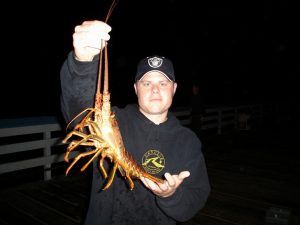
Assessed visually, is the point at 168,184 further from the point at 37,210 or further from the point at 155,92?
the point at 37,210

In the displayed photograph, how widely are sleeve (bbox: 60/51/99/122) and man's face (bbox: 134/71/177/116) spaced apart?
0.46 meters

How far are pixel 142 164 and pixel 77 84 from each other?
88cm

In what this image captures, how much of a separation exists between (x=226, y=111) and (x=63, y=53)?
3598 centimetres

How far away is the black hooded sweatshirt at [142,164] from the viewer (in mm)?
1907

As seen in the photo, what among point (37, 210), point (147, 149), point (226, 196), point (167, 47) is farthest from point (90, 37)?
point (167, 47)

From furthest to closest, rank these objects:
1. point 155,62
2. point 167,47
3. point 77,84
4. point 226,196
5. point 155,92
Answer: point 167,47 < point 226,196 < point 155,62 < point 155,92 < point 77,84

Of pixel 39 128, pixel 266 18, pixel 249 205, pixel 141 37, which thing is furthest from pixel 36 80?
pixel 249 205

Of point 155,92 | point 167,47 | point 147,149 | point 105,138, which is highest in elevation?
point 167,47

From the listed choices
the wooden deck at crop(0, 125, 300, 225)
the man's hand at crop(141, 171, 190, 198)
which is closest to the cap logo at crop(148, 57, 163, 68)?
the man's hand at crop(141, 171, 190, 198)

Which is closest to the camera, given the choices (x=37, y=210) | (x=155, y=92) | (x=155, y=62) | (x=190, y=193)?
(x=190, y=193)

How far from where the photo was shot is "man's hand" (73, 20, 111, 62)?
1682 millimetres

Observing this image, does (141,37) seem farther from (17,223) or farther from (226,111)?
(17,223)

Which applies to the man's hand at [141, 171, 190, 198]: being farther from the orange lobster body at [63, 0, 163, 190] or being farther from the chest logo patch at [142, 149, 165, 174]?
the chest logo patch at [142, 149, 165, 174]

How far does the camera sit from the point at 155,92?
2176mm
